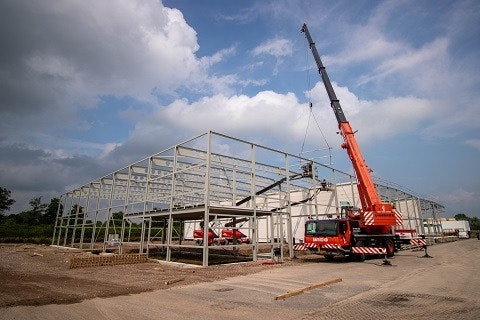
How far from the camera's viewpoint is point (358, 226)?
16.7 meters

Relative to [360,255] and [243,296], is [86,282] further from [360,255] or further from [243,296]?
[360,255]

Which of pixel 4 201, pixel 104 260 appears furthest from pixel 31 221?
pixel 104 260

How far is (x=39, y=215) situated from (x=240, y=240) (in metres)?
63.4

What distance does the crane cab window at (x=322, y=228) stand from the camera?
15488 mm

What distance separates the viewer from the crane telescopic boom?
15.2m

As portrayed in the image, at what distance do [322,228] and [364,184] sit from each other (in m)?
3.41

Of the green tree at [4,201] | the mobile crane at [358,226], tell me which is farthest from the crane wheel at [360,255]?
the green tree at [4,201]

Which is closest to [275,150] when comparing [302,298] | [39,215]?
[302,298]

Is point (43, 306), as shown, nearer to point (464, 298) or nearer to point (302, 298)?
point (302, 298)

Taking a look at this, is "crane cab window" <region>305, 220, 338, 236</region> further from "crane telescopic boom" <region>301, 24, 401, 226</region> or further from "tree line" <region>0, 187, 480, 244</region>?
"tree line" <region>0, 187, 480, 244</region>

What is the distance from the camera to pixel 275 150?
1944cm

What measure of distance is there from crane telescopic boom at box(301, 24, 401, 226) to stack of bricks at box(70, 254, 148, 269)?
41.6 ft

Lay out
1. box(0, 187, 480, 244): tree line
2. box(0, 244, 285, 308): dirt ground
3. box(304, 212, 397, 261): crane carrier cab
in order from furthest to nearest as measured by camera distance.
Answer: box(0, 187, 480, 244): tree line < box(304, 212, 397, 261): crane carrier cab < box(0, 244, 285, 308): dirt ground

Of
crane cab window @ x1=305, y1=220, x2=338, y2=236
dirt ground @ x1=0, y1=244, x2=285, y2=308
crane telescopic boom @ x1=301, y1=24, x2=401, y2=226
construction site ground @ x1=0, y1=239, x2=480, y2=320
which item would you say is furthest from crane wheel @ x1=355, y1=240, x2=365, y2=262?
dirt ground @ x1=0, y1=244, x2=285, y2=308
